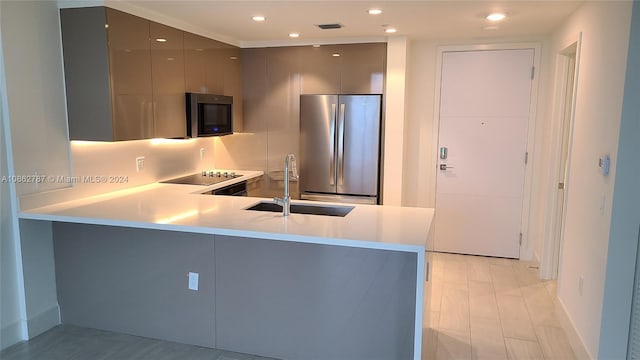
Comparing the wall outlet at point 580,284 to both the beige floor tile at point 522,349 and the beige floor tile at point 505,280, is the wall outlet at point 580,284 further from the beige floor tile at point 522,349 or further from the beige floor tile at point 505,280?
the beige floor tile at point 505,280

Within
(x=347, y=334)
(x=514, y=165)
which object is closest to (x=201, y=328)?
(x=347, y=334)

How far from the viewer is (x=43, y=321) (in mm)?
3152

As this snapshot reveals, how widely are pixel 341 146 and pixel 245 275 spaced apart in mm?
2200

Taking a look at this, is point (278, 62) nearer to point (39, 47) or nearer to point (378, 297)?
point (39, 47)

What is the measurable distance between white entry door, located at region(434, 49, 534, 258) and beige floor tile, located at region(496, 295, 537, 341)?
1.21 m

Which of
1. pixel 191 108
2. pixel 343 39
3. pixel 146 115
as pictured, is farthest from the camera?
pixel 343 39

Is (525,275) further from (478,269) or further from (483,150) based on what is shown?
(483,150)

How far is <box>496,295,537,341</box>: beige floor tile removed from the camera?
127 inches

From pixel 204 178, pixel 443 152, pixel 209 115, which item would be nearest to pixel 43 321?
pixel 204 178

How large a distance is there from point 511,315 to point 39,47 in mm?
3875

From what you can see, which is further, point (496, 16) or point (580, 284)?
point (496, 16)

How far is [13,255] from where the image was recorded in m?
2.97

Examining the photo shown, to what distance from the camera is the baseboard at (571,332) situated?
110 inches

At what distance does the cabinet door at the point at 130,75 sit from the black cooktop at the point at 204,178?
85 cm
